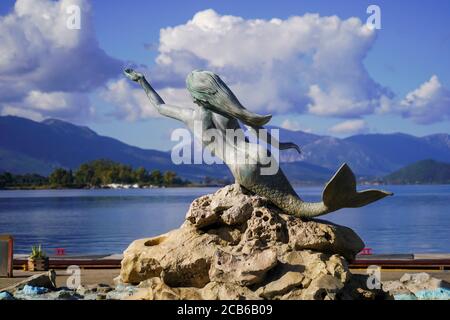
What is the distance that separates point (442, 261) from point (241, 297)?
8702mm

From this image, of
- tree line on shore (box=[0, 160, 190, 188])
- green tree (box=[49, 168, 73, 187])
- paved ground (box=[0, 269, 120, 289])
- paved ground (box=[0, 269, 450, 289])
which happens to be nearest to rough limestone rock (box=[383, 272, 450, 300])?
paved ground (box=[0, 269, 450, 289])

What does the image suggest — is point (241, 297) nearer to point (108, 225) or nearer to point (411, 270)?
point (411, 270)

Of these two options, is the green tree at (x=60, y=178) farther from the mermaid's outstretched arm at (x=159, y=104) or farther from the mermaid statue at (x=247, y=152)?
the mermaid statue at (x=247, y=152)

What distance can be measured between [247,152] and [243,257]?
2.15m

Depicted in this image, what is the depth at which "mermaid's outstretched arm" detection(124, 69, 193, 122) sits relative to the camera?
13267 mm

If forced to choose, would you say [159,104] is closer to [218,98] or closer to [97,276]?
[218,98]

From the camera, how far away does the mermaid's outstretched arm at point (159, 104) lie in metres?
13.3

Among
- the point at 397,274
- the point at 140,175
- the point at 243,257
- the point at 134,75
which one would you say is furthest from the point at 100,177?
the point at 243,257

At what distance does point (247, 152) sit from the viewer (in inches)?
492

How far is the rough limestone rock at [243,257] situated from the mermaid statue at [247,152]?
228 mm

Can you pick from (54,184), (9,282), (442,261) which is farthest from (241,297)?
(54,184)

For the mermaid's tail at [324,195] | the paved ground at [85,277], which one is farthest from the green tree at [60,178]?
the mermaid's tail at [324,195]

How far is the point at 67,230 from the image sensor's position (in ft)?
143

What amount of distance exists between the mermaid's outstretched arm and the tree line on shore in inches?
4805
